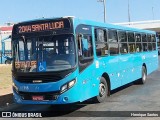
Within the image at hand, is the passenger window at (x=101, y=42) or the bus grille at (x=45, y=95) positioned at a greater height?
the passenger window at (x=101, y=42)

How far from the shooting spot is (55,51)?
32.9 ft

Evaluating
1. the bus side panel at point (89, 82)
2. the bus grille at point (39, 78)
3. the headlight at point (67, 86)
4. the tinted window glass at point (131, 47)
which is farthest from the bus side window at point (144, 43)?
the bus grille at point (39, 78)

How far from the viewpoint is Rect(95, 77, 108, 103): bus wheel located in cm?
1159

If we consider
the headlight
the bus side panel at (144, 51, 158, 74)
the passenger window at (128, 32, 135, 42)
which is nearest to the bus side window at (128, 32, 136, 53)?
the passenger window at (128, 32, 135, 42)

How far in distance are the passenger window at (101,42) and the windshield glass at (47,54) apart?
5.89ft

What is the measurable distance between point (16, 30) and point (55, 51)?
1.54 metres

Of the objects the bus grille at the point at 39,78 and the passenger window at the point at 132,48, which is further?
the passenger window at the point at 132,48

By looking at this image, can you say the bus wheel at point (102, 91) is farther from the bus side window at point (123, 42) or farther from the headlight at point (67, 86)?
the bus side window at point (123, 42)

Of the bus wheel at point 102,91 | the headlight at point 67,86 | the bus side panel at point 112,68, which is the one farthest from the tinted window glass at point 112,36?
the headlight at point 67,86

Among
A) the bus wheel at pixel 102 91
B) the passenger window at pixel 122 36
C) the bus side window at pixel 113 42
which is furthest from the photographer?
the passenger window at pixel 122 36

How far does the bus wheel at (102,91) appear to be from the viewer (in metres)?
11.6

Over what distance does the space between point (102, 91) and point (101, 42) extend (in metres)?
1.66

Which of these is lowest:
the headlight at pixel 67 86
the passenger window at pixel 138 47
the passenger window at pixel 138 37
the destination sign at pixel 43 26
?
the headlight at pixel 67 86

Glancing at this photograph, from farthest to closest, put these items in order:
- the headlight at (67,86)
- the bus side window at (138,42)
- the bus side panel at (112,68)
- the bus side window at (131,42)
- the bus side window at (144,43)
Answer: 1. the bus side window at (144,43)
2. the bus side window at (138,42)
3. the bus side window at (131,42)
4. the bus side panel at (112,68)
5. the headlight at (67,86)
